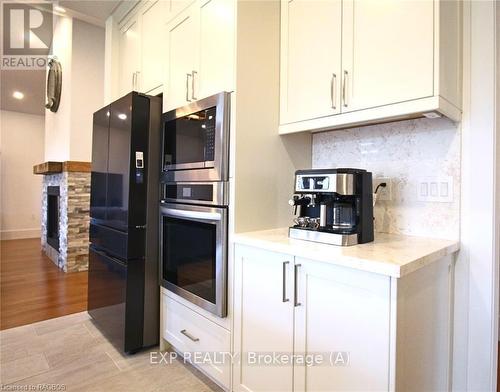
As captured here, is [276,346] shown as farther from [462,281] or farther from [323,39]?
[323,39]

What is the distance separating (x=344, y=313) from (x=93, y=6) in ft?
Result: 10.0

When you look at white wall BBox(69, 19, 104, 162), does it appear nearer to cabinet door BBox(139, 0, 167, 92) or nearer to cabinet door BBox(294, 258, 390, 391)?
cabinet door BBox(139, 0, 167, 92)

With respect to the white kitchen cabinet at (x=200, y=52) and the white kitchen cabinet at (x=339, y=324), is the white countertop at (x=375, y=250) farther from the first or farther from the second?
the white kitchen cabinet at (x=200, y=52)

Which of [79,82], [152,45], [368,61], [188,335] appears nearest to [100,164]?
[152,45]

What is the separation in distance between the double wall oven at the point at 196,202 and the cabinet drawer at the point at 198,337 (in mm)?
114

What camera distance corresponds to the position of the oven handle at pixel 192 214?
1.60 meters

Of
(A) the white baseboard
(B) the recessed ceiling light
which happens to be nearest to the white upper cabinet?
(B) the recessed ceiling light

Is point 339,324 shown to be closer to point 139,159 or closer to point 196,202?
point 196,202

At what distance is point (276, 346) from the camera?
1346 mm

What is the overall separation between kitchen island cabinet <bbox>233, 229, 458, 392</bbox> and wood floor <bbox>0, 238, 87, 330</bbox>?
207 centimetres

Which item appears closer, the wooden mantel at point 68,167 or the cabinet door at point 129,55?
the cabinet door at point 129,55

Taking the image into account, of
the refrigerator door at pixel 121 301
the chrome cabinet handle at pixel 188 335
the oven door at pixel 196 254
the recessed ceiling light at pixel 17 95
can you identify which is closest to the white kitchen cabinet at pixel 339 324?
the oven door at pixel 196 254

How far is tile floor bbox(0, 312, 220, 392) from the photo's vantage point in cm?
172

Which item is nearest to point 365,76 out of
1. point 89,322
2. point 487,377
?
point 487,377
